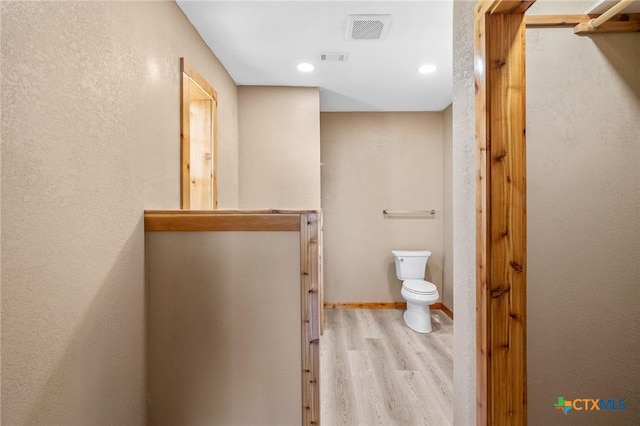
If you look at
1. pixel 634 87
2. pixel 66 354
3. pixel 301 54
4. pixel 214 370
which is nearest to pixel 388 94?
pixel 301 54

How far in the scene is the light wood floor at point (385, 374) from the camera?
1877 mm

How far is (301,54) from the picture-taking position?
2398 millimetres

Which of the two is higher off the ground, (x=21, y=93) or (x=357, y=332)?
(x=21, y=93)

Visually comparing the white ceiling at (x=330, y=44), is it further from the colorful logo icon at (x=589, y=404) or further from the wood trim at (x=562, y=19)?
the colorful logo icon at (x=589, y=404)

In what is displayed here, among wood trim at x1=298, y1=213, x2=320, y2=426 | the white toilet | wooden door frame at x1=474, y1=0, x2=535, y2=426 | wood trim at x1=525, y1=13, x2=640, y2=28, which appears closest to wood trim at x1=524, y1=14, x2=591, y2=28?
wood trim at x1=525, y1=13, x2=640, y2=28

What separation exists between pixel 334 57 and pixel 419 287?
2443 millimetres

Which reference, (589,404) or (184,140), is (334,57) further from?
(589,404)

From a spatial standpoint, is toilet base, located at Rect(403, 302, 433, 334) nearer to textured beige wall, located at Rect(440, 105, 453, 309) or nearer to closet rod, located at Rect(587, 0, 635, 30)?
textured beige wall, located at Rect(440, 105, 453, 309)

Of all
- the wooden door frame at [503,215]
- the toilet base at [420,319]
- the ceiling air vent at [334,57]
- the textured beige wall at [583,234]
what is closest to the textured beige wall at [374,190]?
the toilet base at [420,319]

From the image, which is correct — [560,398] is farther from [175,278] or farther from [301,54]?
[301,54]

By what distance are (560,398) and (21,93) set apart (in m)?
2.27

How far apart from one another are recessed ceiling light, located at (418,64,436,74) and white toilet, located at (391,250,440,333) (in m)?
2.04

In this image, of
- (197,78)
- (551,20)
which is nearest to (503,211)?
(551,20)

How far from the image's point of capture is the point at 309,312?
56.8 inches
